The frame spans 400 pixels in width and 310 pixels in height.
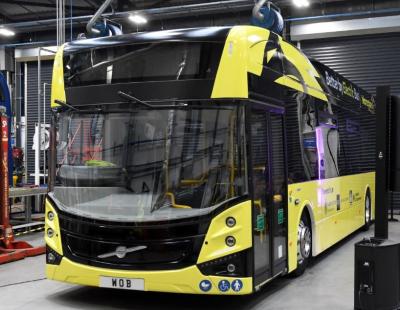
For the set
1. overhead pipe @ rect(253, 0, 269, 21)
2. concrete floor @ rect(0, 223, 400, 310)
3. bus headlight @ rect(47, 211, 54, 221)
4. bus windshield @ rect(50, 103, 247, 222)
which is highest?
overhead pipe @ rect(253, 0, 269, 21)

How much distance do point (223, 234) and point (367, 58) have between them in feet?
41.1

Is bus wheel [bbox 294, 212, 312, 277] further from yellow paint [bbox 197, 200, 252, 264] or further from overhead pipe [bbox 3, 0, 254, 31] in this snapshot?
overhead pipe [bbox 3, 0, 254, 31]

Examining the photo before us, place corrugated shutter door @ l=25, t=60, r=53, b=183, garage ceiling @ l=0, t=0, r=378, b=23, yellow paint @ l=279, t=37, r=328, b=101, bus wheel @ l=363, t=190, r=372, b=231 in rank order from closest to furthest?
1. yellow paint @ l=279, t=37, r=328, b=101
2. bus wheel @ l=363, t=190, r=372, b=231
3. garage ceiling @ l=0, t=0, r=378, b=23
4. corrugated shutter door @ l=25, t=60, r=53, b=183

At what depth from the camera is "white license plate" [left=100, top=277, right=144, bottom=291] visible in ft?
18.3

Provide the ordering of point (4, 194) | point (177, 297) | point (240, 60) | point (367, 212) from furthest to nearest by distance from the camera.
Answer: point (367, 212)
point (4, 194)
point (177, 297)
point (240, 60)

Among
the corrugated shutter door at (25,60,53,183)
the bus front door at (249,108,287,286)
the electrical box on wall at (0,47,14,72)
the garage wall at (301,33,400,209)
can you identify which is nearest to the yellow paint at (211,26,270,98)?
the bus front door at (249,108,287,286)

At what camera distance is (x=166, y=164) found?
5.64 m

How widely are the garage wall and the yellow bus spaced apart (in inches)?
415

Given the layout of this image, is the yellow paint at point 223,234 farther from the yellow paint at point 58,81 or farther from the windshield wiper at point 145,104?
the yellow paint at point 58,81

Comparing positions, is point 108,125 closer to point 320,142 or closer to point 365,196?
point 320,142

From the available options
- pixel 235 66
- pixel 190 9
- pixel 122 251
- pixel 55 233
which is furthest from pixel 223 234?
pixel 190 9

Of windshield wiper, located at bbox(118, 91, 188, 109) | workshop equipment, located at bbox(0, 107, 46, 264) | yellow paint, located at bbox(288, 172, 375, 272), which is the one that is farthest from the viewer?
workshop equipment, located at bbox(0, 107, 46, 264)

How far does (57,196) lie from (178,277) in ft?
5.83

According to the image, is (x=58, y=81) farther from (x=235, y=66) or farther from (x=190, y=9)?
(x=190, y=9)
